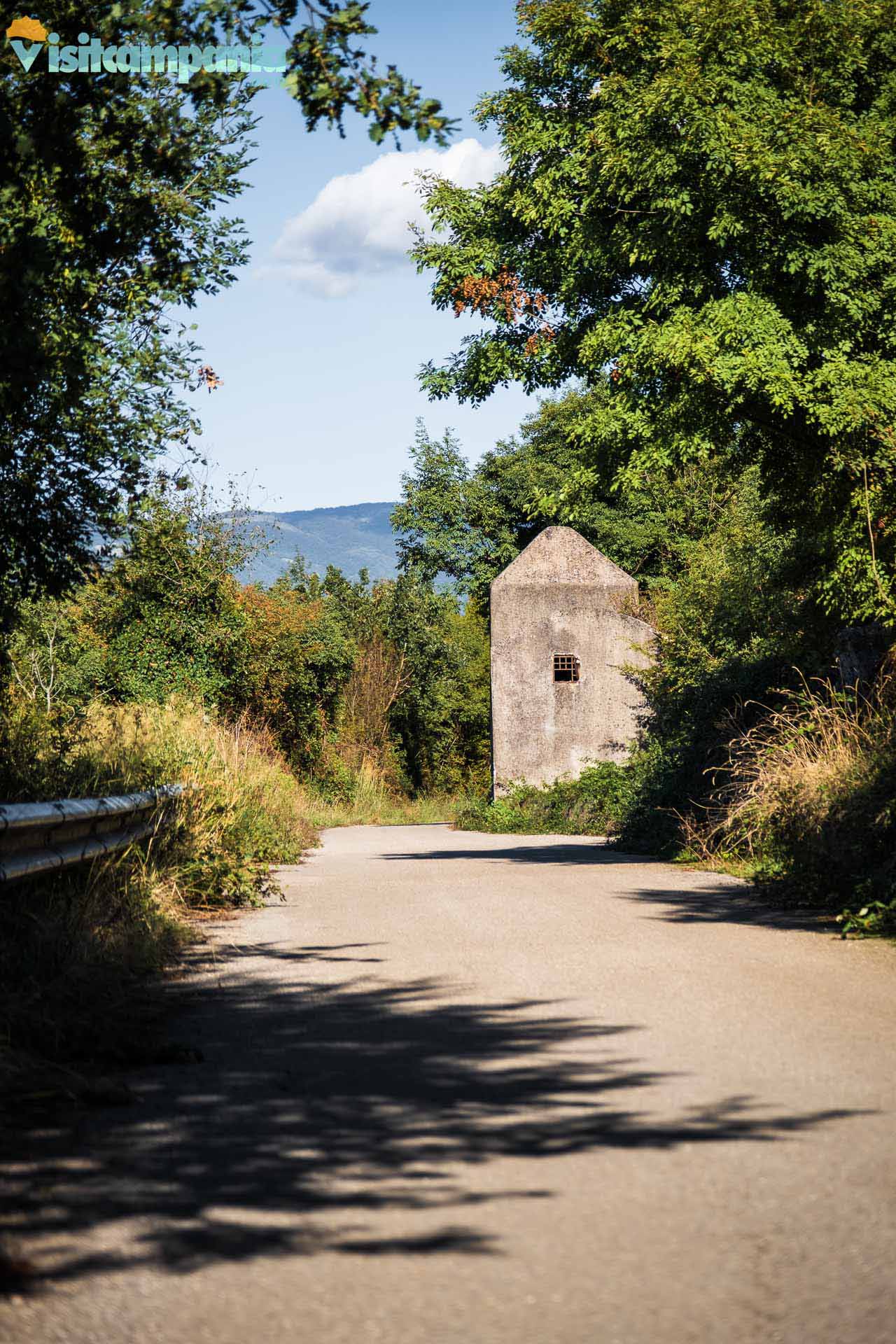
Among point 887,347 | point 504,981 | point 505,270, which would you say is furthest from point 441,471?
point 504,981

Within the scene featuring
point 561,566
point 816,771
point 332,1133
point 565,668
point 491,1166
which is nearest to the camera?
point 491,1166

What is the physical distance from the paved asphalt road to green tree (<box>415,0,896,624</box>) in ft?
27.5

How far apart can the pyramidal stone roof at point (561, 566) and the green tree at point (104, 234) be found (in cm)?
2759

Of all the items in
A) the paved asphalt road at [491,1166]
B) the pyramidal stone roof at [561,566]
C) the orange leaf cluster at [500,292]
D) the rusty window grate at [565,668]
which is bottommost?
the paved asphalt road at [491,1166]

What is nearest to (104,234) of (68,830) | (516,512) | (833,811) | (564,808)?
(68,830)

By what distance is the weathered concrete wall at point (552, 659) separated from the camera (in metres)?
37.8

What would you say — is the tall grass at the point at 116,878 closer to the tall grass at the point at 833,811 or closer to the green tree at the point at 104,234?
the green tree at the point at 104,234

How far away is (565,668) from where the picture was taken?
38.3 m

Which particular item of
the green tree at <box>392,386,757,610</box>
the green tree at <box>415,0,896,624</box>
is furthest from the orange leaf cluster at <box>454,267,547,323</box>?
the green tree at <box>392,386,757,610</box>

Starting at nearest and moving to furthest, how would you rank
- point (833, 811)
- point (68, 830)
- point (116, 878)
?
Answer: point (68, 830) < point (116, 878) < point (833, 811)

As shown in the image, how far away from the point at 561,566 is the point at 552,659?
263 cm

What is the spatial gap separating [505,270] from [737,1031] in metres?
15.7

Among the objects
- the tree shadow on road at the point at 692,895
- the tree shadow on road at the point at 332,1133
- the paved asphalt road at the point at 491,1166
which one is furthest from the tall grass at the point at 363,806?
the tree shadow on road at the point at 332,1133

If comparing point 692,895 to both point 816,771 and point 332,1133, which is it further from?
point 332,1133
